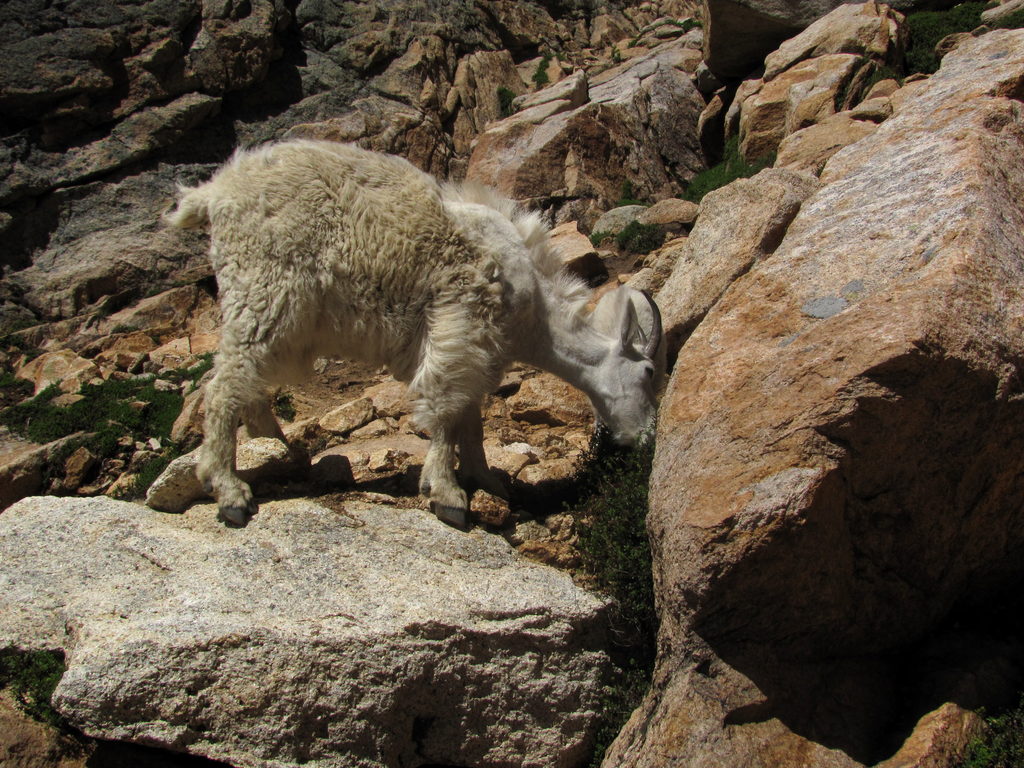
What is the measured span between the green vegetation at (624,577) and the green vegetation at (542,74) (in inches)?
626

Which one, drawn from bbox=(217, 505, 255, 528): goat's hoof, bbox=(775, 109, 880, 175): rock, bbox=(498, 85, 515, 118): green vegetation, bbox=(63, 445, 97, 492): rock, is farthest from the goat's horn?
bbox=(498, 85, 515, 118): green vegetation

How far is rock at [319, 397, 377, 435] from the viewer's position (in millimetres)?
7969

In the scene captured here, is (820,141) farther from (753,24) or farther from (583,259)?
(753,24)

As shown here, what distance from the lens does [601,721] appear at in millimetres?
4371

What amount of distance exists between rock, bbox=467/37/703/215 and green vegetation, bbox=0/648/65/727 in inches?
446

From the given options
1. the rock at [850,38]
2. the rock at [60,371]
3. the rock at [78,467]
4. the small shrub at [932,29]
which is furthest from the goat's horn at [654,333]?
the small shrub at [932,29]

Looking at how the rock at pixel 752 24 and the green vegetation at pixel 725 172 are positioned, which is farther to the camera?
the rock at pixel 752 24

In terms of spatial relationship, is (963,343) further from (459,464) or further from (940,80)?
(940,80)

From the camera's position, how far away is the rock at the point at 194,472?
17.1 ft

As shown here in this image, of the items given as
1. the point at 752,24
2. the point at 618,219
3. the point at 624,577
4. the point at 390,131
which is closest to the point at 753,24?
the point at 752,24

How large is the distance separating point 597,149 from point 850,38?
4.50 m

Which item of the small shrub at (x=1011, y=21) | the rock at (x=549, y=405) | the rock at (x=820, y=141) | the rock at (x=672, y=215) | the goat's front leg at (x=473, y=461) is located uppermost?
the small shrub at (x=1011, y=21)

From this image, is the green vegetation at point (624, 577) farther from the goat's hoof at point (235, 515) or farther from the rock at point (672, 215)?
the rock at point (672, 215)

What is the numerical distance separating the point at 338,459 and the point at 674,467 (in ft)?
9.18
